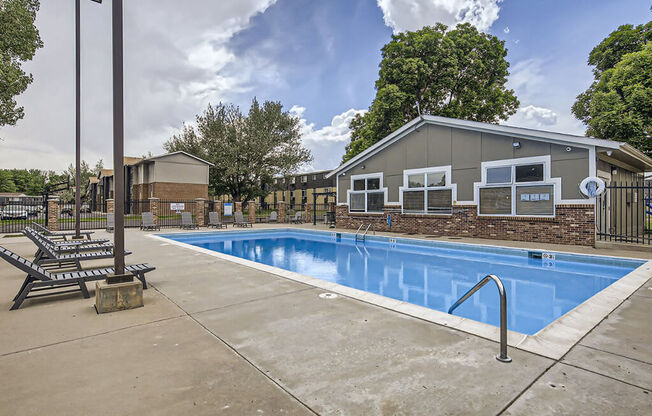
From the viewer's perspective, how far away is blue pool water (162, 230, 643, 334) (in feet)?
19.0

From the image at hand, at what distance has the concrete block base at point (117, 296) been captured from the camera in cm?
398

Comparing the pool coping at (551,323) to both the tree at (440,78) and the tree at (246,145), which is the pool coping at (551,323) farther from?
the tree at (246,145)

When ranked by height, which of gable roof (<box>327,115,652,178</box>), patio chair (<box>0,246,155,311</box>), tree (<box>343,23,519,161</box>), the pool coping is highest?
tree (<box>343,23,519,161</box>)

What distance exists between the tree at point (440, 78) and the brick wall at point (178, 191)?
15.5 m

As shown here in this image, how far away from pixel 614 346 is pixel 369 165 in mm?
14607

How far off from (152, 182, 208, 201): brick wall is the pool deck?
24811 mm

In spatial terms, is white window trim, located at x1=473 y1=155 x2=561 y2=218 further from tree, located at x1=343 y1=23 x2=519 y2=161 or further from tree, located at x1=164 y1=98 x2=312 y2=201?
tree, located at x1=164 y1=98 x2=312 y2=201

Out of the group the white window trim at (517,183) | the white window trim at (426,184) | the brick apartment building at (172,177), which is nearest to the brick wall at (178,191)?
the brick apartment building at (172,177)

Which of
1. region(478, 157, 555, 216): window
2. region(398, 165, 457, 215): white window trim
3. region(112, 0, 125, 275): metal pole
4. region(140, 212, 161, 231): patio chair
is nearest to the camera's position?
region(112, 0, 125, 275): metal pole

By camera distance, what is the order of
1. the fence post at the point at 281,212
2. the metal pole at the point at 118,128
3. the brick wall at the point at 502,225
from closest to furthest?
the metal pole at the point at 118,128 < the brick wall at the point at 502,225 < the fence post at the point at 281,212

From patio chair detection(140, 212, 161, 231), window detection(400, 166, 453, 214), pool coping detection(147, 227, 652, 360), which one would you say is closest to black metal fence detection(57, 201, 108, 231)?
patio chair detection(140, 212, 161, 231)

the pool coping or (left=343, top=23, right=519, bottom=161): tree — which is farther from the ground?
(left=343, top=23, right=519, bottom=161): tree

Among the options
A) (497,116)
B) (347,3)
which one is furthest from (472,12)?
(347,3)

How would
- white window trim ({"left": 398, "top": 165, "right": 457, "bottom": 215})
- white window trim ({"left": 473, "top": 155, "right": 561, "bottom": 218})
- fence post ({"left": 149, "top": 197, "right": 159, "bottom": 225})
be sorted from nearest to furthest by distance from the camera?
white window trim ({"left": 473, "top": 155, "right": 561, "bottom": 218}), white window trim ({"left": 398, "top": 165, "right": 457, "bottom": 215}), fence post ({"left": 149, "top": 197, "right": 159, "bottom": 225})
